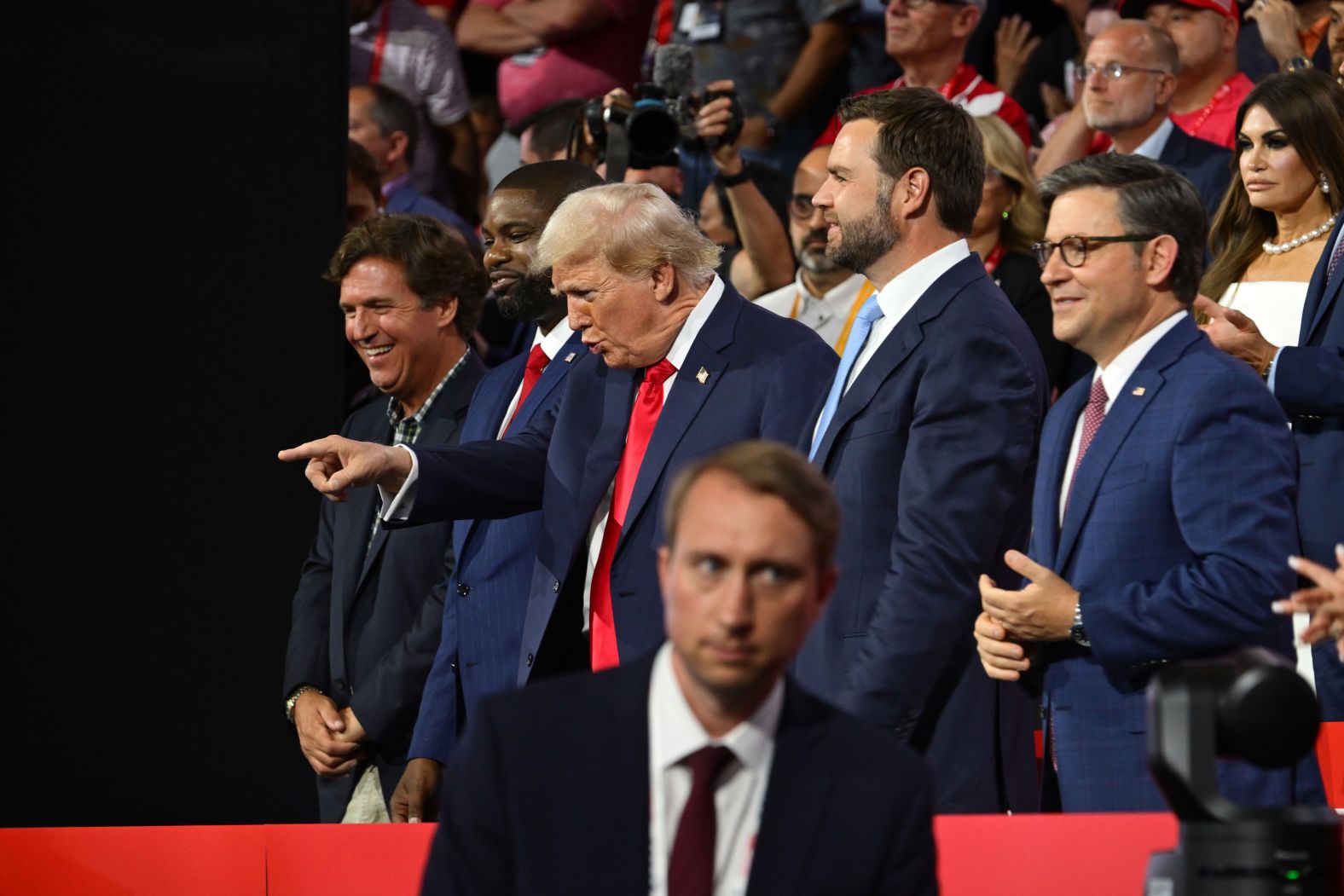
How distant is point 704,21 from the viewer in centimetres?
736

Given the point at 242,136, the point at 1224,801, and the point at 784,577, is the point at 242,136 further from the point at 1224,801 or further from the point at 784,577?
the point at 1224,801

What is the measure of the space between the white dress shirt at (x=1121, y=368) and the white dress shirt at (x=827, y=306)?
2.29m

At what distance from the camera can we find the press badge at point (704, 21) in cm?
736

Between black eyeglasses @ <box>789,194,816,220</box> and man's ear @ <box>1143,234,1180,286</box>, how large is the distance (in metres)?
2.59

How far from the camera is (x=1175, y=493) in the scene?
132 inches

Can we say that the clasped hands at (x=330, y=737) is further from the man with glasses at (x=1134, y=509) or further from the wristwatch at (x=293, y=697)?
the man with glasses at (x=1134, y=509)

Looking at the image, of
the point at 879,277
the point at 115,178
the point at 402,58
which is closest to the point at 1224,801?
the point at 879,277

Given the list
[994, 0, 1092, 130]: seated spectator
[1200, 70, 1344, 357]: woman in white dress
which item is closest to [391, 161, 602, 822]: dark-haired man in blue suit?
[1200, 70, 1344, 357]: woman in white dress

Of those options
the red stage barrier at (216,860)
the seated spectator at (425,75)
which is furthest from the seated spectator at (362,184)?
the red stage barrier at (216,860)

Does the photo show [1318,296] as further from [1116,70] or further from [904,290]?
[1116,70]

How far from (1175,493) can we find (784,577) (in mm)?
1361

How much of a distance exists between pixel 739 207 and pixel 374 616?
197 centimetres

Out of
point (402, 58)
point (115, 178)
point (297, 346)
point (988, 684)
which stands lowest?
point (988, 684)

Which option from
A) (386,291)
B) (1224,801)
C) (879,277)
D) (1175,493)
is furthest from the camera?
(386,291)
